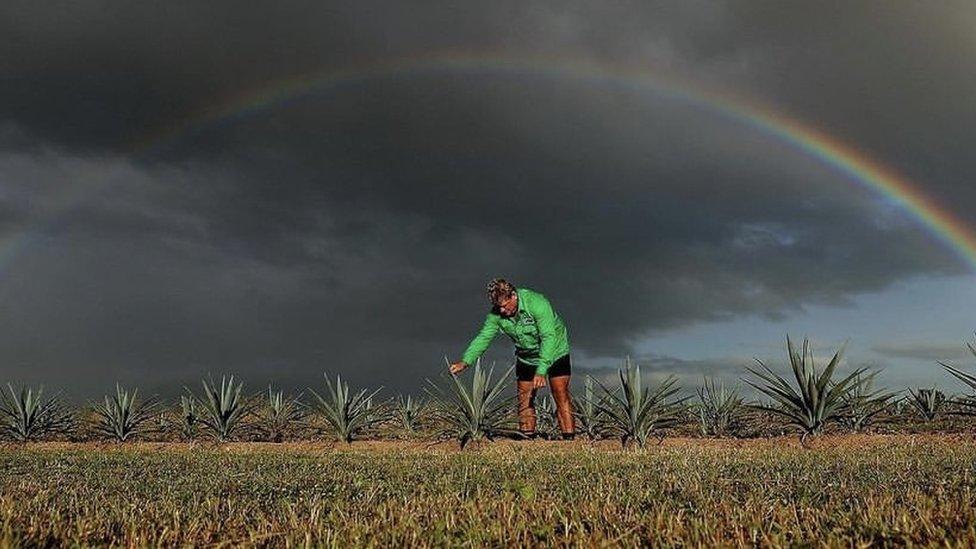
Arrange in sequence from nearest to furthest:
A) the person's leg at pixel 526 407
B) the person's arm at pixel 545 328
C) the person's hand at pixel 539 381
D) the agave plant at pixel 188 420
Answer: the person's hand at pixel 539 381, the person's arm at pixel 545 328, the person's leg at pixel 526 407, the agave plant at pixel 188 420

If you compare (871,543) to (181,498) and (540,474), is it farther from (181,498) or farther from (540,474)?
(181,498)

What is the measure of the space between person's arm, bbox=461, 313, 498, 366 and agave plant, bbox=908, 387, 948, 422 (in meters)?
9.83

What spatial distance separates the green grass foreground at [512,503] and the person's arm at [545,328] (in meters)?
3.93

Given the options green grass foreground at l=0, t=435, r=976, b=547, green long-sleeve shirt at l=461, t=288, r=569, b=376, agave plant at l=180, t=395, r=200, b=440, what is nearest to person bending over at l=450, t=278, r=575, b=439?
green long-sleeve shirt at l=461, t=288, r=569, b=376

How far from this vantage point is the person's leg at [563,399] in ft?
38.7

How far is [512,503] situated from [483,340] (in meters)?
8.05

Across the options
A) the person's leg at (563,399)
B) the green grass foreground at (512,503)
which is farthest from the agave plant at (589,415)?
the green grass foreground at (512,503)

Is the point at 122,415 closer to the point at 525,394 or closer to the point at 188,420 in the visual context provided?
the point at 188,420

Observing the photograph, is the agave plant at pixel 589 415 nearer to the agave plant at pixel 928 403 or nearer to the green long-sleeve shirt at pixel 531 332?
the green long-sleeve shirt at pixel 531 332

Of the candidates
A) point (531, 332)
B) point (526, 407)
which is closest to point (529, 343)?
point (531, 332)

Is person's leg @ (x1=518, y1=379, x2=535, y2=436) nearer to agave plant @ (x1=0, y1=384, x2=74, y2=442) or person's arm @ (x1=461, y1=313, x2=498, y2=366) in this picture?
person's arm @ (x1=461, y1=313, x2=498, y2=366)

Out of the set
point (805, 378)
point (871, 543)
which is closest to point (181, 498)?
point (871, 543)

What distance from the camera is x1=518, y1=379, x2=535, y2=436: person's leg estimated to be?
12195 millimetres

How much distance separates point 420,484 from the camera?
17.7 ft
